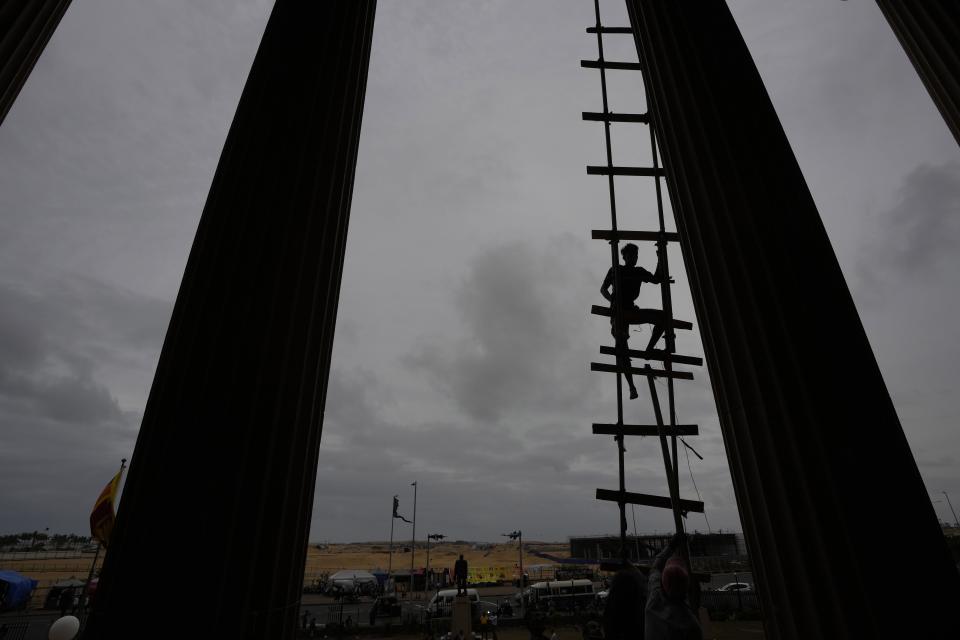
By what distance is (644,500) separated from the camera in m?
7.73

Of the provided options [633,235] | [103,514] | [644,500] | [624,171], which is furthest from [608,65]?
[103,514]

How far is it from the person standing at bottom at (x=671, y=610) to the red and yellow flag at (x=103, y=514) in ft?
44.8

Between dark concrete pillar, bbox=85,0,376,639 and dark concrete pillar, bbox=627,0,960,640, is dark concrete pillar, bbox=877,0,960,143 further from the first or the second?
dark concrete pillar, bbox=85,0,376,639

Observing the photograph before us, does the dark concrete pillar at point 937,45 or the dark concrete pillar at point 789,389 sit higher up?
the dark concrete pillar at point 937,45

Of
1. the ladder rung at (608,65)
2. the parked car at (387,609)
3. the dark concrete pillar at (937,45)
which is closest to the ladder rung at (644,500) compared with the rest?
the dark concrete pillar at (937,45)

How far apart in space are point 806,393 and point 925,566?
1273mm

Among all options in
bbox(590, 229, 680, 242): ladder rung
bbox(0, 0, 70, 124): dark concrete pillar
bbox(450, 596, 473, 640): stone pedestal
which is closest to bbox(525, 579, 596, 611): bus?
bbox(450, 596, 473, 640): stone pedestal

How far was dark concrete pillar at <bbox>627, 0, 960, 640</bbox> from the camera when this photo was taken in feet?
10.5

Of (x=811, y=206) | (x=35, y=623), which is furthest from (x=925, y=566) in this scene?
(x=35, y=623)

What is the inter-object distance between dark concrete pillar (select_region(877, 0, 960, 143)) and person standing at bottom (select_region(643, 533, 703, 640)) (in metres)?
5.50

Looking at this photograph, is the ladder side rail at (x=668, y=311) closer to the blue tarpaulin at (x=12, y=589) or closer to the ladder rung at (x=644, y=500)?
the ladder rung at (x=644, y=500)

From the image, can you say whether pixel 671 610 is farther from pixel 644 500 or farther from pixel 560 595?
pixel 560 595

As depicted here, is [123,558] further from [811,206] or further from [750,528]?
[811,206]

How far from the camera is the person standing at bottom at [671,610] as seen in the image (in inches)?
146
